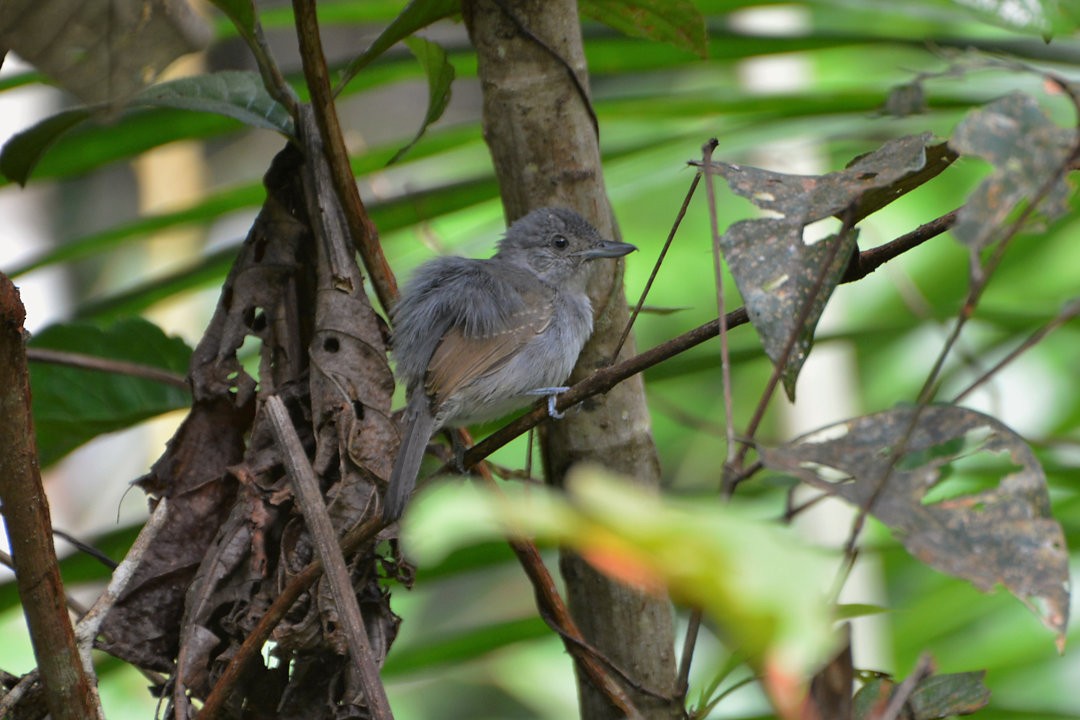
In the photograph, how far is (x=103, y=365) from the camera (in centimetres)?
208

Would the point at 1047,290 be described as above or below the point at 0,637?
above

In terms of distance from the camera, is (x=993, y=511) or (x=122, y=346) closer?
(x=993, y=511)

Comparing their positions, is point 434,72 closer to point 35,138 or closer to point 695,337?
point 35,138

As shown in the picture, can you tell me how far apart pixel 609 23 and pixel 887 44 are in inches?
33.2

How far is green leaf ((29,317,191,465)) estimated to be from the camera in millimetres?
2139

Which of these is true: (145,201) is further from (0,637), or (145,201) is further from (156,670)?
(156,670)

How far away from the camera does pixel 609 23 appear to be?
2.03 metres

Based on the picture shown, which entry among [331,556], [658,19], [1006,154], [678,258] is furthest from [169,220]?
[678,258]

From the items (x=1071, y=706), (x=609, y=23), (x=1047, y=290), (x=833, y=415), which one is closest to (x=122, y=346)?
(x=609, y=23)

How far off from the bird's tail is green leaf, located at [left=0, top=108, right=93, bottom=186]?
0.77 meters

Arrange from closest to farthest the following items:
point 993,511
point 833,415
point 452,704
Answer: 1. point 993,511
2. point 833,415
3. point 452,704

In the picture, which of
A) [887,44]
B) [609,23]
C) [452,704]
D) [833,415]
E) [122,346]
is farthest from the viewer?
[452,704]

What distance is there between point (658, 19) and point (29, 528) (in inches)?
52.2

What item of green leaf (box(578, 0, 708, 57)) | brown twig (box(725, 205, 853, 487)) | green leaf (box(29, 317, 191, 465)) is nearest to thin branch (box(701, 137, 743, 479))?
brown twig (box(725, 205, 853, 487))
